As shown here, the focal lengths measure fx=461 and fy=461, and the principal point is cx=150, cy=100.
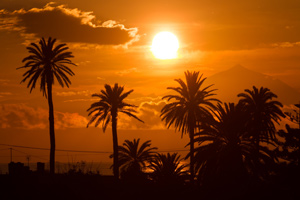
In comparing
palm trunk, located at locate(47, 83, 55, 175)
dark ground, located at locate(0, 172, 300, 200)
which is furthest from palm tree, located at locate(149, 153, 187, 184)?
palm trunk, located at locate(47, 83, 55, 175)

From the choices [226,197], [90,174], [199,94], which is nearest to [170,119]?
[199,94]

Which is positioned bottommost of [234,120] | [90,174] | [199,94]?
[90,174]

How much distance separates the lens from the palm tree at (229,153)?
5250cm

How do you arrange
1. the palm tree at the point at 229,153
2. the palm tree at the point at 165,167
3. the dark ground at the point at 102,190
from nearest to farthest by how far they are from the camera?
the dark ground at the point at 102,190 < the palm tree at the point at 165,167 < the palm tree at the point at 229,153

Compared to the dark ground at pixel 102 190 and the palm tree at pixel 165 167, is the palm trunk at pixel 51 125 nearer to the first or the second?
the palm tree at pixel 165 167

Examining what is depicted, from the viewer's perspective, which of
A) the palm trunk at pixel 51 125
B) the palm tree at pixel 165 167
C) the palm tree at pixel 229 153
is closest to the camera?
the palm tree at pixel 165 167

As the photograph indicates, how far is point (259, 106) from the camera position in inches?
2955

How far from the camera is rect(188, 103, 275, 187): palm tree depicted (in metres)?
52.5

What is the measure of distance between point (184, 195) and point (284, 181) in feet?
50.7

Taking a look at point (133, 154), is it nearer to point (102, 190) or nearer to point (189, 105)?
point (189, 105)

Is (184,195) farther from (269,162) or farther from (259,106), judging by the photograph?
(259,106)

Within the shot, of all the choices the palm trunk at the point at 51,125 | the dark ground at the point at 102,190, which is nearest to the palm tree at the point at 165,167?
the dark ground at the point at 102,190

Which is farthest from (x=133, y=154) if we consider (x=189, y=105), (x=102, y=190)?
(x=102, y=190)

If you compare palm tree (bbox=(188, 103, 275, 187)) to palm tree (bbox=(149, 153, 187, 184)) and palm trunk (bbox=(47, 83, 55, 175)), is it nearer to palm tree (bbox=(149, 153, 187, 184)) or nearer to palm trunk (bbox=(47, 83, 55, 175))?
palm tree (bbox=(149, 153, 187, 184))
